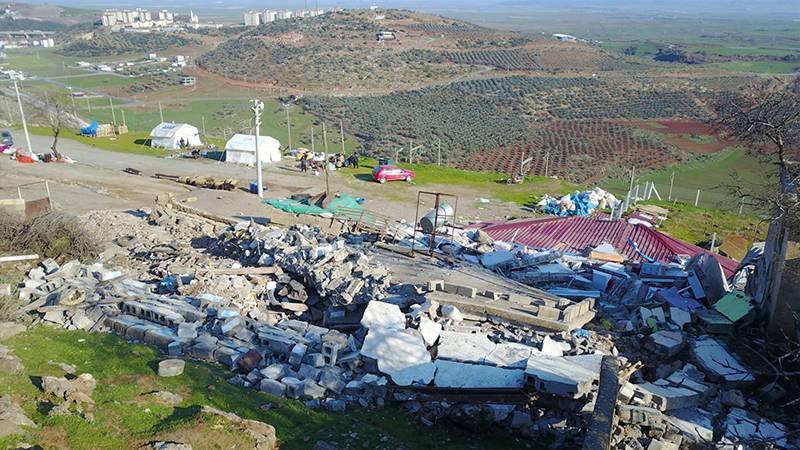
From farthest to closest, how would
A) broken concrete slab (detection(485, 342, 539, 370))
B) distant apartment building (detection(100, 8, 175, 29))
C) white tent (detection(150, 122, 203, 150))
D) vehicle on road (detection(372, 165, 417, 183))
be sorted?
distant apartment building (detection(100, 8, 175, 29)), white tent (detection(150, 122, 203, 150)), vehicle on road (detection(372, 165, 417, 183)), broken concrete slab (detection(485, 342, 539, 370))

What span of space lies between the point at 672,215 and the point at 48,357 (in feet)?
82.1

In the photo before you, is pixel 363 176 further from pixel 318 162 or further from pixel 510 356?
pixel 510 356

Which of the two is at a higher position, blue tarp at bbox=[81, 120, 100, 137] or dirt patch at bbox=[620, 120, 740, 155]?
blue tarp at bbox=[81, 120, 100, 137]

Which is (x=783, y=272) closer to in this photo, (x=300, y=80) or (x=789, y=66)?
(x=300, y=80)

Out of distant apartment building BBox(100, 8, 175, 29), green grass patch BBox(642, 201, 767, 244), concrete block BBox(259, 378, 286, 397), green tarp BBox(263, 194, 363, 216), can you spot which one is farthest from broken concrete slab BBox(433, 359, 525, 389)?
distant apartment building BBox(100, 8, 175, 29)

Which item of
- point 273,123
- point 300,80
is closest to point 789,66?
point 300,80

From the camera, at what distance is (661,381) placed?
10.5m

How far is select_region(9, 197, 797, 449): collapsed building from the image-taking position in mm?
9672

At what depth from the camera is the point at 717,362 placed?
10.9m

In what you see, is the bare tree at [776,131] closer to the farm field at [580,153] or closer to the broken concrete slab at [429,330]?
the broken concrete slab at [429,330]

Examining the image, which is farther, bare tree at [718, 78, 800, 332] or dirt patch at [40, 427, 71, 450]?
bare tree at [718, 78, 800, 332]

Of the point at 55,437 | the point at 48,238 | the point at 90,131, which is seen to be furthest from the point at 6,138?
the point at 55,437

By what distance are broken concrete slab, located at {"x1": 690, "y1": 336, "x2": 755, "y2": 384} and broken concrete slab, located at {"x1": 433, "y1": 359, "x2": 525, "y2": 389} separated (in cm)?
349

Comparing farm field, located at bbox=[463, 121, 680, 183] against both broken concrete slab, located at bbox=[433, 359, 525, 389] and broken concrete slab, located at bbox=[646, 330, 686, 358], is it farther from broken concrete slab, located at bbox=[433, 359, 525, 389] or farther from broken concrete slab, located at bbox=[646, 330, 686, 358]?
broken concrete slab, located at bbox=[433, 359, 525, 389]
